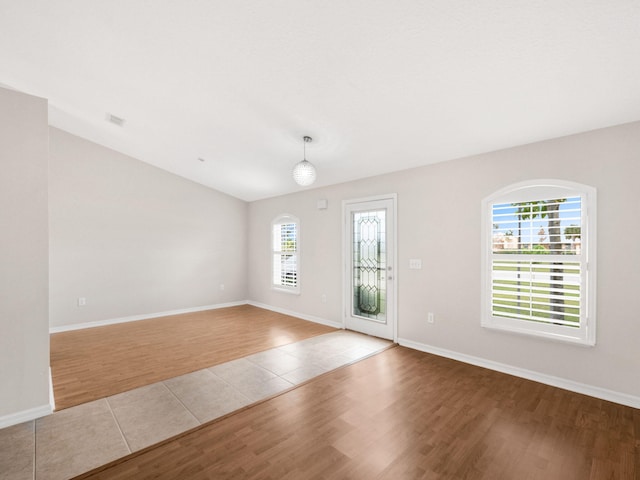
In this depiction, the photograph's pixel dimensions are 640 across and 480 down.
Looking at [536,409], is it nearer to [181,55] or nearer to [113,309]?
[181,55]

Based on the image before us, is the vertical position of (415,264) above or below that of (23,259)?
below

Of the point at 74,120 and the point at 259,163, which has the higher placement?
the point at 74,120

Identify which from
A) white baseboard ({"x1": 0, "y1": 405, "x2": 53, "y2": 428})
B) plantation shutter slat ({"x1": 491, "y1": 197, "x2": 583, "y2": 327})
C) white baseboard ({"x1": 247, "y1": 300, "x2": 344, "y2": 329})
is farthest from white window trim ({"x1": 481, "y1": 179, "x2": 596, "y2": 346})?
white baseboard ({"x1": 0, "y1": 405, "x2": 53, "y2": 428})

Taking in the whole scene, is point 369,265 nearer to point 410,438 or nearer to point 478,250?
point 478,250

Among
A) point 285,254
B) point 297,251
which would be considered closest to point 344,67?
point 297,251

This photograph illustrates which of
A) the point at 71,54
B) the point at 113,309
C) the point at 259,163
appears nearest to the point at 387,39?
the point at 71,54

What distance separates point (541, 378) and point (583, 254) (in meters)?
1.33

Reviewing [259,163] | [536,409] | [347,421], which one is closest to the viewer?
[347,421]

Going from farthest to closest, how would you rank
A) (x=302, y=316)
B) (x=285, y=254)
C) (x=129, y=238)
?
(x=285, y=254) < (x=302, y=316) < (x=129, y=238)

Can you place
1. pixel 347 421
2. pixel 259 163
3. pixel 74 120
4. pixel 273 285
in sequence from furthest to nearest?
pixel 273 285
pixel 259 163
pixel 74 120
pixel 347 421

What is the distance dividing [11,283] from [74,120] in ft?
9.47

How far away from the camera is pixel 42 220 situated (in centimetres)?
258

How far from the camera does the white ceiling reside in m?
1.84

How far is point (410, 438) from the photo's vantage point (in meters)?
2.14
